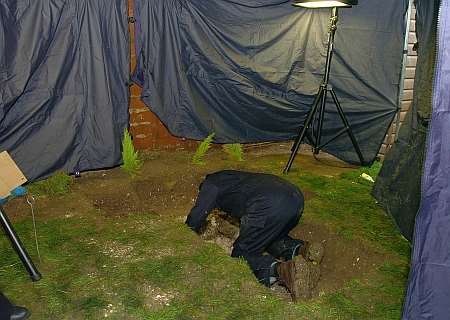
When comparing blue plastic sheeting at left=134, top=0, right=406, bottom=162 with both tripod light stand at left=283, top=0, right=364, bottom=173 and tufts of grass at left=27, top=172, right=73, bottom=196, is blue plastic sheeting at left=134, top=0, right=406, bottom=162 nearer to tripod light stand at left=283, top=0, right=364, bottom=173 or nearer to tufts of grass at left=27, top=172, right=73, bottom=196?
tripod light stand at left=283, top=0, right=364, bottom=173

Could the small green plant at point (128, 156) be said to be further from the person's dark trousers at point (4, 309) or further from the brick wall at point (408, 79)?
the brick wall at point (408, 79)

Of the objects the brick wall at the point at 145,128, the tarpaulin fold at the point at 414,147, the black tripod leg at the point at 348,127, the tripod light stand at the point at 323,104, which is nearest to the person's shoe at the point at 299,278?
the tarpaulin fold at the point at 414,147

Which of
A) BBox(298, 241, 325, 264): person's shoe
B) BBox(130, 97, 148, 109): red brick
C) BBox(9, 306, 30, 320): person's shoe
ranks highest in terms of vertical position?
BBox(130, 97, 148, 109): red brick

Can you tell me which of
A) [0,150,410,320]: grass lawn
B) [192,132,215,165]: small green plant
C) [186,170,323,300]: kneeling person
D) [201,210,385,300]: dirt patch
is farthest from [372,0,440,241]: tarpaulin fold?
[192,132,215,165]: small green plant

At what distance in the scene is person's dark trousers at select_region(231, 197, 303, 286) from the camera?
11.7 feet

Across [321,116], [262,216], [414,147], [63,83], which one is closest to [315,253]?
[262,216]

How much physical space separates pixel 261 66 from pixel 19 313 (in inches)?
181

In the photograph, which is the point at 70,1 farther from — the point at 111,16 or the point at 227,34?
the point at 227,34

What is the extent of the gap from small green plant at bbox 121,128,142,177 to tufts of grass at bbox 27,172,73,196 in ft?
2.46

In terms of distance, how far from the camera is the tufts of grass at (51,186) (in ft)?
15.6

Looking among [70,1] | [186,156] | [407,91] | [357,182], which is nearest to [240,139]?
[186,156]

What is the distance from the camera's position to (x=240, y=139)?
6.43 metres

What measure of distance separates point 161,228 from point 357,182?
2.91 metres

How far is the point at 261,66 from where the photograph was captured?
6.14 metres
